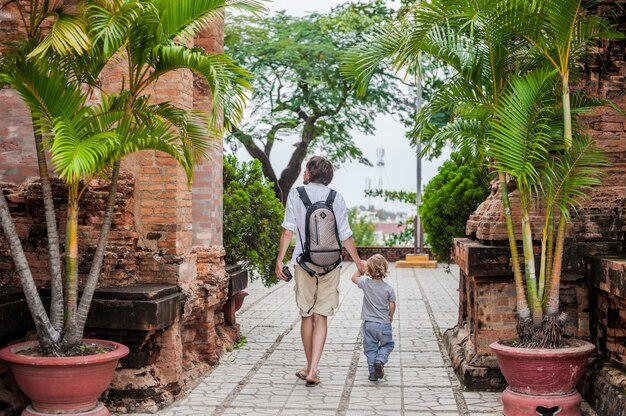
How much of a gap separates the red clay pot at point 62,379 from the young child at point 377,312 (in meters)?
2.58

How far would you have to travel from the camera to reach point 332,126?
74.3 ft

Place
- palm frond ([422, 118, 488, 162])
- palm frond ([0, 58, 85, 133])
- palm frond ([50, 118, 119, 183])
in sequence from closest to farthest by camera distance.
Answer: palm frond ([50, 118, 119, 183]) < palm frond ([0, 58, 85, 133]) < palm frond ([422, 118, 488, 162])

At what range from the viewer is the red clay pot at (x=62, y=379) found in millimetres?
4969

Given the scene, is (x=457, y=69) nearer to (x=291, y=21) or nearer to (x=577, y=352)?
(x=577, y=352)

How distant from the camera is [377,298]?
713 cm

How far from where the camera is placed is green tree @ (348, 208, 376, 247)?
2786 centimetres

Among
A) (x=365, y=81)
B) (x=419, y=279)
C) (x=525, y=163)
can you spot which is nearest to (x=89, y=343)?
(x=365, y=81)

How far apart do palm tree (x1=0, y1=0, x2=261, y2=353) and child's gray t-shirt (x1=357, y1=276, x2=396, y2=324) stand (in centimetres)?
229

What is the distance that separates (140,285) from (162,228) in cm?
51

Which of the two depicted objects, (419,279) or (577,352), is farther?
(419,279)

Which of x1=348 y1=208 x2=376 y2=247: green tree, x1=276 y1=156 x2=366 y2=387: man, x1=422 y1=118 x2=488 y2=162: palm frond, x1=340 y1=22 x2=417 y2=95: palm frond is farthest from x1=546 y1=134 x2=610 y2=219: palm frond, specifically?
x1=348 y1=208 x2=376 y2=247: green tree

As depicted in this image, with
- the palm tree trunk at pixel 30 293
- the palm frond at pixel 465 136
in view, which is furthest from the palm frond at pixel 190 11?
the palm frond at pixel 465 136

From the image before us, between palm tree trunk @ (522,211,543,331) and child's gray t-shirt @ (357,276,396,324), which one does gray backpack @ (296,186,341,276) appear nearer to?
child's gray t-shirt @ (357,276,396,324)

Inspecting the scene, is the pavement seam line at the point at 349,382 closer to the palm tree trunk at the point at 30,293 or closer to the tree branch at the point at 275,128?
the palm tree trunk at the point at 30,293
